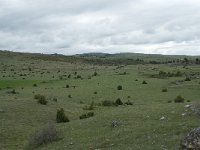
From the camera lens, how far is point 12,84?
204ft

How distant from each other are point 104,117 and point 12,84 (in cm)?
3850

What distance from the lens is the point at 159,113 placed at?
80.9ft

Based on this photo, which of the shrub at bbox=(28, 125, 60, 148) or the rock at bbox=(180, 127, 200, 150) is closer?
the rock at bbox=(180, 127, 200, 150)

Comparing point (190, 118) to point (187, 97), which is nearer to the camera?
point (190, 118)

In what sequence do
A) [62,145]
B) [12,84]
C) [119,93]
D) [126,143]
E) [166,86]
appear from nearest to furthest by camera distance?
[126,143] → [62,145] → [119,93] → [166,86] → [12,84]

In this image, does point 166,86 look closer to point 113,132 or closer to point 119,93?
point 119,93

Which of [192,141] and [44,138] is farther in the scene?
[44,138]

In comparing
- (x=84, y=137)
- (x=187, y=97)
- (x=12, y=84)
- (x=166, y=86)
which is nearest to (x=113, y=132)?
(x=84, y=137)

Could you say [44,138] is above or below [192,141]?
below

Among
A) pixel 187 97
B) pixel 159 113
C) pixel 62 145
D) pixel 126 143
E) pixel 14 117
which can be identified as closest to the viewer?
pixel 126 143

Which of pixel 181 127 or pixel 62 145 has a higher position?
pixel 181 127

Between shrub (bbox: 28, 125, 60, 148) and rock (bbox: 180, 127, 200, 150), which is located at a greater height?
rock (bbox: 180, 127, 200, 150)

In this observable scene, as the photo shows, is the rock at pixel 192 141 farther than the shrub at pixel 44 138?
No

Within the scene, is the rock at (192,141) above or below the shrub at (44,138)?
above
